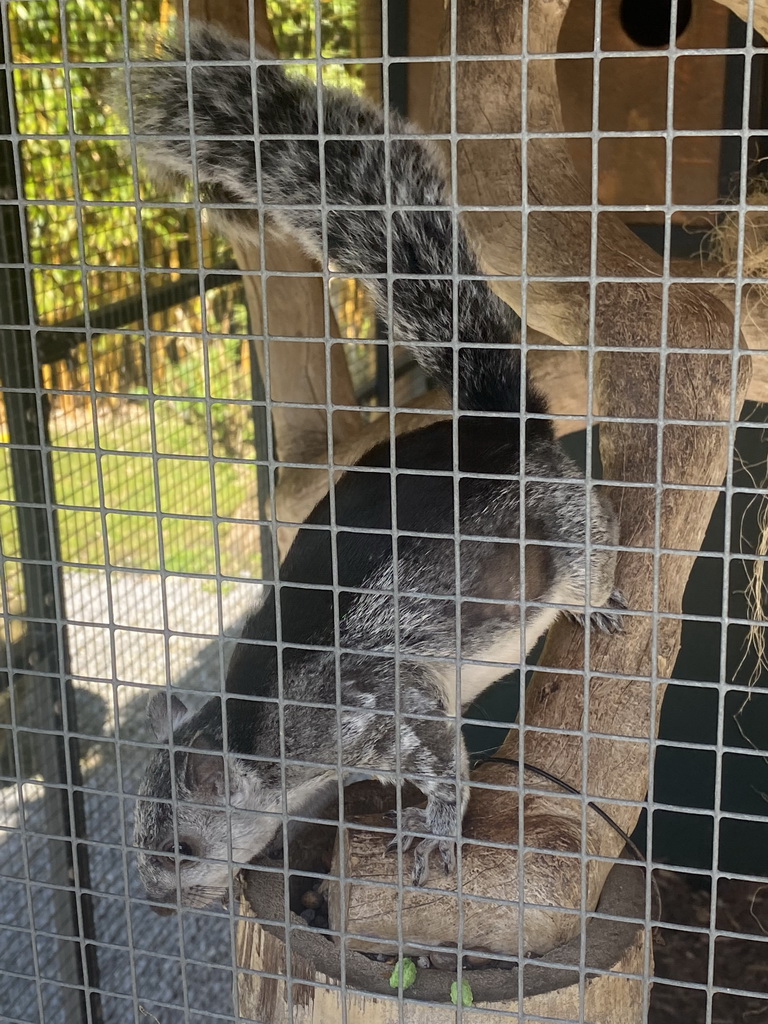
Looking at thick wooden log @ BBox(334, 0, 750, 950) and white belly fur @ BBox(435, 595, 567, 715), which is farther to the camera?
white belly fur @ BBox(435, 595, 567, 715)

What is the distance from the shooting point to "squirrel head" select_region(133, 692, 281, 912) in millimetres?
2209

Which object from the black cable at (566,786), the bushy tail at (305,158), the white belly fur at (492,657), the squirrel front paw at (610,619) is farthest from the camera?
the white belly fur at (492,657)

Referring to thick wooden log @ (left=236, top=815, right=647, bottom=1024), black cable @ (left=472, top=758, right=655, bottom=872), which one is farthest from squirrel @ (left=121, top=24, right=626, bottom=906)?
thick wooden log @ (left=236, top=815, right=647, bottom=1024)

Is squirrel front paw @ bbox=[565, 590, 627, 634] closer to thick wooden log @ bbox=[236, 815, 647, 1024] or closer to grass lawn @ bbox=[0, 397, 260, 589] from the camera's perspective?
thick wooden log @ bbox=[236, 815, 647, 1024]

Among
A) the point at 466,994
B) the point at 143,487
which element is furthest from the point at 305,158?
the point at 143,487

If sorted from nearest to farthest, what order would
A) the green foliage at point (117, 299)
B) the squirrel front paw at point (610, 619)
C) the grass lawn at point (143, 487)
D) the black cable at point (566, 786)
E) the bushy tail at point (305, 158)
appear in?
1. the bushy tail at point (305, 158)
2. the black cable at point (566, 786)
3. the squirrel front paw at point (610, 619)
4. the green foliage at point (117, 299)
5. the grass lawn at point (143, 487)

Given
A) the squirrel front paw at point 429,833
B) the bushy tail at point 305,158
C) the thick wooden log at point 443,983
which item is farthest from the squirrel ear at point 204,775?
the bushy tail at point 305,158

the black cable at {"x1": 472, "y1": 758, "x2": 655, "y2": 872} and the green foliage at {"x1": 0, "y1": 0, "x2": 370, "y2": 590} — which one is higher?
the green foliage at {"x1": 0, "y1": 0, "x2": 370, "y2": 590}

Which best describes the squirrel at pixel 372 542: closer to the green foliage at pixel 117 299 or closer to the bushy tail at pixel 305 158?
the bushy tail at pixel 305 158

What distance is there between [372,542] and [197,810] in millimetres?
723

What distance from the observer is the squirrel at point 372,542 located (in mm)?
1996

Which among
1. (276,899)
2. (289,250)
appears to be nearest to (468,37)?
(289,250)

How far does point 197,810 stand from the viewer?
93.4 inches

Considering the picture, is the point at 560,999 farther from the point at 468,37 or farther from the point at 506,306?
the point at 468,37
